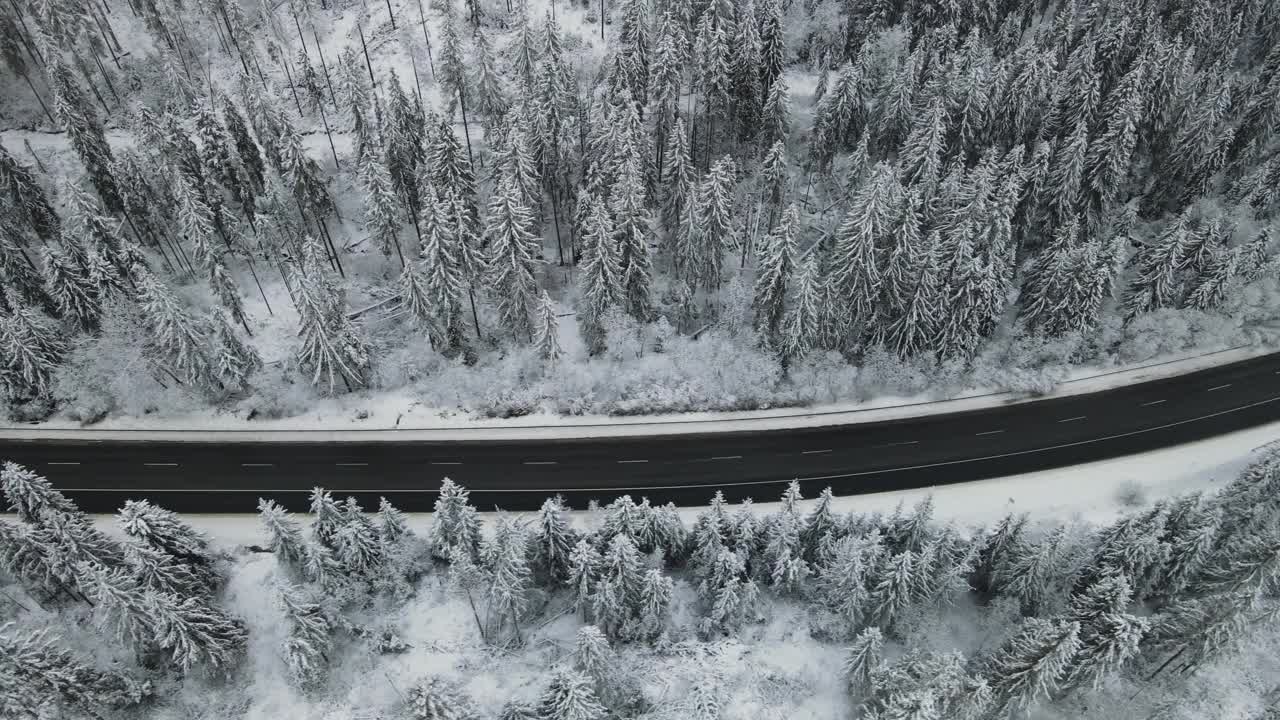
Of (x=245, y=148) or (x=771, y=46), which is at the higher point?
(x=771, y=46)

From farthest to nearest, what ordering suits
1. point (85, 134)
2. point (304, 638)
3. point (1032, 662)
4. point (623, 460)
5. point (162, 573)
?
point (85, 134)
point (623, 460)
point (162, 573)
point (304, 638)
point (1032, 662)

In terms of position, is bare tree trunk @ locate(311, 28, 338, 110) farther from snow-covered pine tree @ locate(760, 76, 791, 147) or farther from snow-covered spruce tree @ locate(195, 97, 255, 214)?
snow-covered pine tree @ locate(760, 76, 791, 147)

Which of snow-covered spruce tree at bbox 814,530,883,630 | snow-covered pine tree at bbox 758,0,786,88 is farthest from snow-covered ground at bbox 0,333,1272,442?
snow-covered pine tree at bbox 758,0,786,88

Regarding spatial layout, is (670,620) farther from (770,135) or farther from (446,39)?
(446,39)

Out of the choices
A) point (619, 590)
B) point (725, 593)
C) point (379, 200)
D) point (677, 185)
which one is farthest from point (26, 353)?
point (725, 593)

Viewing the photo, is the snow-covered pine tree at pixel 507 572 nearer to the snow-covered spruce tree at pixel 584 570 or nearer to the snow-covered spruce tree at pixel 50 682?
the snow-covered spruce tree at pixel 584 570

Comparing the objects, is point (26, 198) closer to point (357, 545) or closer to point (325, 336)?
point (325, 336)
